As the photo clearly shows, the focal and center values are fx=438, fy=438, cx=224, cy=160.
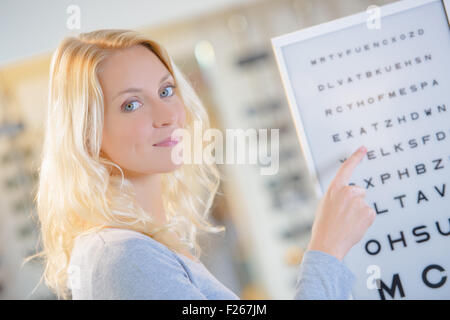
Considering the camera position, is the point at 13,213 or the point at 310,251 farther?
the point at 13,213

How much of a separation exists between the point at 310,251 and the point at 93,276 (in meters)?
0.32

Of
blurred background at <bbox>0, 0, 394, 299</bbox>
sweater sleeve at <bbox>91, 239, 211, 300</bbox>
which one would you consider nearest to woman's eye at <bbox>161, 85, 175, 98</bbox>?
sweater sleeve at <bbox>91, 239, 211, 300</bbox>

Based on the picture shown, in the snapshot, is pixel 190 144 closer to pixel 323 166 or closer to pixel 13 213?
pixel 323 166

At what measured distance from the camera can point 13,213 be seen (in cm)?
443

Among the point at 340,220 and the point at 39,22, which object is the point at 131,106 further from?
the point at 39,22

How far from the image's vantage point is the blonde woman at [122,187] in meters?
0.64

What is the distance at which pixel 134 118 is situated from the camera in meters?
0.77

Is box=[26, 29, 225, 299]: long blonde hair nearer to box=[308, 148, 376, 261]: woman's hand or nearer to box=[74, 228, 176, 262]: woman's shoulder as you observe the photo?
box=[74, 228, 176, 262]: woman's shoulder

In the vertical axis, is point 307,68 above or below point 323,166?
above

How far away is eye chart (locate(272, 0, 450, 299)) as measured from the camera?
83cm

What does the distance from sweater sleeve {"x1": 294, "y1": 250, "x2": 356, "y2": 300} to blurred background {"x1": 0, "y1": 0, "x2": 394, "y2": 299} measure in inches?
140
